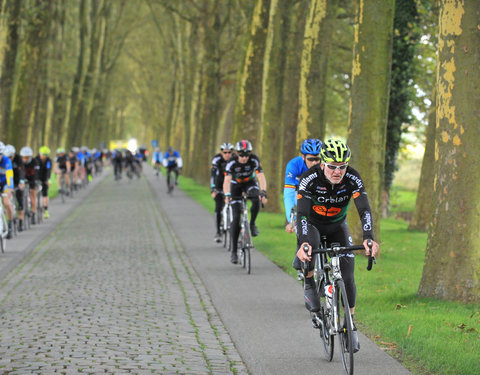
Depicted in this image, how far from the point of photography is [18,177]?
62.7 feet

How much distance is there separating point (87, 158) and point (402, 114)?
936 inches

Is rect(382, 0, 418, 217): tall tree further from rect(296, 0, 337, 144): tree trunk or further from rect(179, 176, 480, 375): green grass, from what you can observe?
rect(179, 176, 480, 375): green grass

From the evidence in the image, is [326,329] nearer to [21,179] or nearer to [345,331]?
[345,331]

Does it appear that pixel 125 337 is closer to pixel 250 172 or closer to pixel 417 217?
pixel 250 172

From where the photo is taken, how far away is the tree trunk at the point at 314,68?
19.5 m

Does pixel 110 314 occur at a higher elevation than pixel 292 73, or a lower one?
lower

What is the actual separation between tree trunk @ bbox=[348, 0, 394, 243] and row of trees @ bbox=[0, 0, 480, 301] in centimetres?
2

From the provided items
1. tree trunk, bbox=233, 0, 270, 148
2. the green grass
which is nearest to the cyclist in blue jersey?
the green grass

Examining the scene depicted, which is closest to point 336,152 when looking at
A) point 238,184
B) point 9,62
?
point 238,184

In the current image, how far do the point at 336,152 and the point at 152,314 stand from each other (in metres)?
3.74

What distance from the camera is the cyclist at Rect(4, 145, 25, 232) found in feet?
61.4

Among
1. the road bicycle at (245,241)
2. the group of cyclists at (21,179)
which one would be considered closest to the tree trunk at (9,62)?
the group of cyclists at (21,179)

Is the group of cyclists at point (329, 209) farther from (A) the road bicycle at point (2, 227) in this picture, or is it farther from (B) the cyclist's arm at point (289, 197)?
(A) the road bicycle at point (2, 227)

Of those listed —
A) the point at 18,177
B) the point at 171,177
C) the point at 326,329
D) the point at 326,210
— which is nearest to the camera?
the point at 326,329
